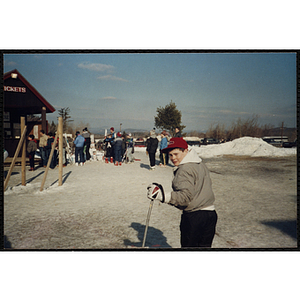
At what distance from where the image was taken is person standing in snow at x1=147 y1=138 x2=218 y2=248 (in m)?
2.50

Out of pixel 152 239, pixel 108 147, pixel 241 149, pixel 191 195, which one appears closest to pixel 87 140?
pixel 108 147

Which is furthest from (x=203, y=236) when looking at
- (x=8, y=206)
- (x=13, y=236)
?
(x=8, y=206)

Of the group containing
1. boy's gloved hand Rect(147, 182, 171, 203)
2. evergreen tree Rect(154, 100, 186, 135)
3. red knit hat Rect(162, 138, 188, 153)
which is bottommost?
boy's gloved hand Rect(147, 182, 171, 203)

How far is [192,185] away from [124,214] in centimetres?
271

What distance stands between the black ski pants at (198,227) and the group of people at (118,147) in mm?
7994

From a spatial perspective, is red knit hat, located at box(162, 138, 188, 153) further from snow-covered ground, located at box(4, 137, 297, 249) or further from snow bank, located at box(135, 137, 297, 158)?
snow bank, located at box(135, 137, 297, 158)

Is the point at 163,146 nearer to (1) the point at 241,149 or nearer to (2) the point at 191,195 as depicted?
(2) the point at 191,195

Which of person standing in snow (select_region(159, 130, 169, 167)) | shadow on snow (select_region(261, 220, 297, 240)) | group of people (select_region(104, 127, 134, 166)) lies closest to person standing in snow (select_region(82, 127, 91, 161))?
group of people (select_region(104, 127, 134, 166))

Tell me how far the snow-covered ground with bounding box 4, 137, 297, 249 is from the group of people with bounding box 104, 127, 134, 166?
119 inches

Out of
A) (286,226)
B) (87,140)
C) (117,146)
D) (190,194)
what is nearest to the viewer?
(190,194)

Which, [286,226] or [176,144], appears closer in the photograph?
[176,144]

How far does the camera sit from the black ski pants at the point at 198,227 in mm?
A: 2650

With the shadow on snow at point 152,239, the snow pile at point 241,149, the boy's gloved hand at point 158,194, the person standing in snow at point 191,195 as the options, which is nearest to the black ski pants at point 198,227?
the person standing in snow at point 191,195

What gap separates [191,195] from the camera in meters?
2.47
